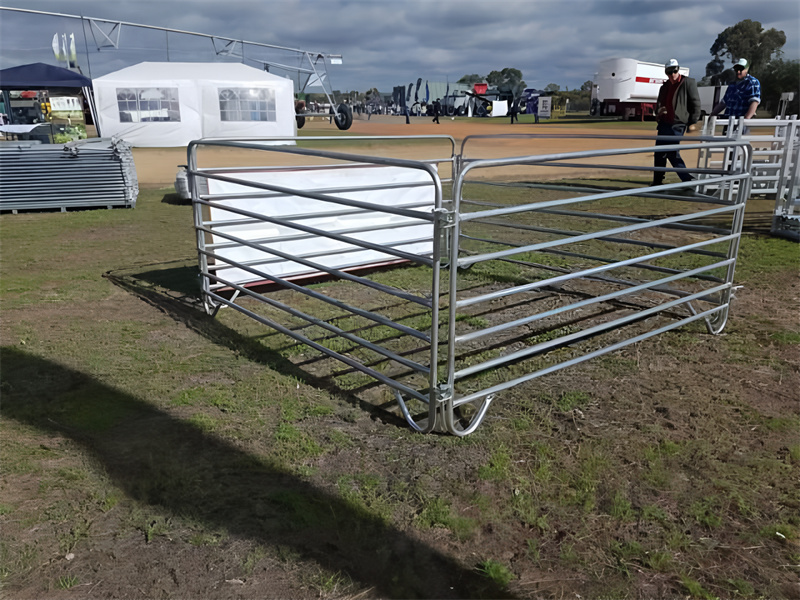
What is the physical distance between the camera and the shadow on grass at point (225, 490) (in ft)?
7.30

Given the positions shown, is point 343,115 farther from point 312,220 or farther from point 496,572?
point 496,572

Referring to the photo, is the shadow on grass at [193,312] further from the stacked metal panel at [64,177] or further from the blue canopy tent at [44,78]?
the blue canopy tent at [44,78]

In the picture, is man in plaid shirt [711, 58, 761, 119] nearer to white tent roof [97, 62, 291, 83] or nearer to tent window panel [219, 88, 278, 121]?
tent window panel [219, 88, 278, 121]

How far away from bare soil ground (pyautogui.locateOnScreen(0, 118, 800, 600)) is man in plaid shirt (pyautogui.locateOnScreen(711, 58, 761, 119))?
7625 millimetres

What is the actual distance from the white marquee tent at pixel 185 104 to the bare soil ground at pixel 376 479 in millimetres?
18797

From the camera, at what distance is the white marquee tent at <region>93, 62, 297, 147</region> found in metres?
21.4

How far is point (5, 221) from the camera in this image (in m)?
9.59

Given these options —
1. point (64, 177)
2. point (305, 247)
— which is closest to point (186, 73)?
point (64, 177)

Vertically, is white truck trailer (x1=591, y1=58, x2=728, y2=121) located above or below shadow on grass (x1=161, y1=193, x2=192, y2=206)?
above

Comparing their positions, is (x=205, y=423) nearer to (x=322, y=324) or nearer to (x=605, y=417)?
(x=322, y=324)

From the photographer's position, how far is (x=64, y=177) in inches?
410

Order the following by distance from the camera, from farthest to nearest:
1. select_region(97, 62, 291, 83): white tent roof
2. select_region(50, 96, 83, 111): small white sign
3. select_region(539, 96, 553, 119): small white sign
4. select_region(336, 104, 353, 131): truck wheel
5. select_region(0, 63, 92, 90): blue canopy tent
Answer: select_region(539, 96, 553, 119): small white sign, select_region(336, 104, 353, 131): truck wheel, select_region(50, 96, 83, 111): small white sign, select_region(97, 62, 291, 83): white tent roof, select_region(0, 63, 92, 90): blue canopy tent

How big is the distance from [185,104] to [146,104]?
4.47 ft

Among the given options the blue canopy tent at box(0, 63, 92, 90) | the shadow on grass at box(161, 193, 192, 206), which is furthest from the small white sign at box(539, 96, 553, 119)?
the shadow on grass at box(161, 193, 192, 206)
